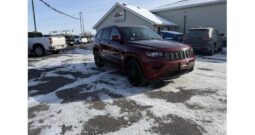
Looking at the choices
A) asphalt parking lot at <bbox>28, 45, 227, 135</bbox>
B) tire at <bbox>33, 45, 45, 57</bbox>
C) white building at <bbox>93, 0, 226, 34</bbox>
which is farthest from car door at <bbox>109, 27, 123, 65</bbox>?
white building at <bbox>93, 0, 226, 34</bbox>

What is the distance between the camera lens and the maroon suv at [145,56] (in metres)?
4.66

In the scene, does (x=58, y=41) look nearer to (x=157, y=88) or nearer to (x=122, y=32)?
(x=122, y=32)

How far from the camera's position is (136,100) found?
433cm

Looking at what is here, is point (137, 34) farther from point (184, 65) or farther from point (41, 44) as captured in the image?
point (41, 44)

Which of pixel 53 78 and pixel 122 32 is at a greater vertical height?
pixel 122 32

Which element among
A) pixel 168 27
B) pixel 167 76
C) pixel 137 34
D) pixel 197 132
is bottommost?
pixel 197 132

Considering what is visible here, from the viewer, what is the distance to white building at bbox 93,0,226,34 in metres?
18.5

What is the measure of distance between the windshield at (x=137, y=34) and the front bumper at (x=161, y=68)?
1310 millimetres

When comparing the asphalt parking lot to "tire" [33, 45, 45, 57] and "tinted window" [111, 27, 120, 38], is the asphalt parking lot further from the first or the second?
"tire" [33, 45, 45, 57]

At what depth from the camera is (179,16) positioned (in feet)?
70.4

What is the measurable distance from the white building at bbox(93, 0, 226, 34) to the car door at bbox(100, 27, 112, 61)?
13.0 m

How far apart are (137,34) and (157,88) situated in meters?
1.80
